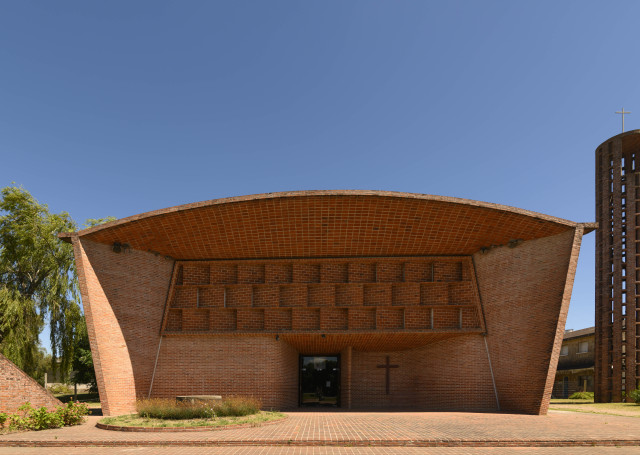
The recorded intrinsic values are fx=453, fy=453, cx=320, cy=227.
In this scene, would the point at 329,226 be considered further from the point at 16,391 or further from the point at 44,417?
the point at 16,391

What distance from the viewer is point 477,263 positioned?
18828 millimetres

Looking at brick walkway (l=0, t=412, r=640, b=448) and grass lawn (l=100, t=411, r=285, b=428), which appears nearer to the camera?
brick walkway (l=0, t=412, r=640, b=448)

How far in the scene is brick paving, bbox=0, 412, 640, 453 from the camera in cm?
1017

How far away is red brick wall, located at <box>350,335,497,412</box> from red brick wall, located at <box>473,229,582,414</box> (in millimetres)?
698

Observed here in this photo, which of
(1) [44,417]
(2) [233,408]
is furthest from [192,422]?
(1) [44,417]

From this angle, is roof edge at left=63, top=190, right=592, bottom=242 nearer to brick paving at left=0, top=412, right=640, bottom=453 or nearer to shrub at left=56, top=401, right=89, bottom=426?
shrub at left=56, top=401, right=89, bottom=426

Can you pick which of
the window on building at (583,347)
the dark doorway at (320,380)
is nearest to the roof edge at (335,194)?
the dark doorway at (320,380)

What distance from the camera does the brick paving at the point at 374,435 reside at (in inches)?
400

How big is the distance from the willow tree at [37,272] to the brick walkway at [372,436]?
12.8 m

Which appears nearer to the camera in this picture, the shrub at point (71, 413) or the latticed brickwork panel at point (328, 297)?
the shrub at point (71, 413)

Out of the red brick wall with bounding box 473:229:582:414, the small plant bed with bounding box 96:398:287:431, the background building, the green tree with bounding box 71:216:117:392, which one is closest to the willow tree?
the green tree with bounding box 71:216:117:392

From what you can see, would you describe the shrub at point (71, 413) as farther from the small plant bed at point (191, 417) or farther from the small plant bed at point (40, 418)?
the small plant bed at point (191, 417)

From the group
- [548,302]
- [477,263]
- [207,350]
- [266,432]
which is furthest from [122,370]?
[548,302]

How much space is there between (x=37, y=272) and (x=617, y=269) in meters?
35.4
